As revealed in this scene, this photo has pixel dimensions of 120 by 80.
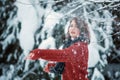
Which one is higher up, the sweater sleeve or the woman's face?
the woman's face

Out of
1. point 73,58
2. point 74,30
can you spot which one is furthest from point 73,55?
point 74,30

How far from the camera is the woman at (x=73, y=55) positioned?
2.32 meters

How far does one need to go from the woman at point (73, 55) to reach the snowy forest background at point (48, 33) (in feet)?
0.12

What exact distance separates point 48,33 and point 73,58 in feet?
0.80

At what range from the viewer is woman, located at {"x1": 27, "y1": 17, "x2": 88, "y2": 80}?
7.61 feet

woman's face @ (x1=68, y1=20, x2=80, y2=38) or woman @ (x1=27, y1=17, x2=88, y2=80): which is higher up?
woman's face @ (x1=68, y1=20, x2=80, y2=38)

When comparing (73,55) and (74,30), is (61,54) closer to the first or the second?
(73,55)

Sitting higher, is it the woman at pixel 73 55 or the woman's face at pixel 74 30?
the woman's face at pixel 74 30

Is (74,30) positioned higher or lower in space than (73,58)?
higher

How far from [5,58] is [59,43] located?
0.39 meters

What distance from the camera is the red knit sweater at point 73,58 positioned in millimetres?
2320

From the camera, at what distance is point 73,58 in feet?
7.66

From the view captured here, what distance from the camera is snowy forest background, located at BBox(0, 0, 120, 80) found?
2350 mm

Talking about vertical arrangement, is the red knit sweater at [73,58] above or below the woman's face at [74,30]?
below
